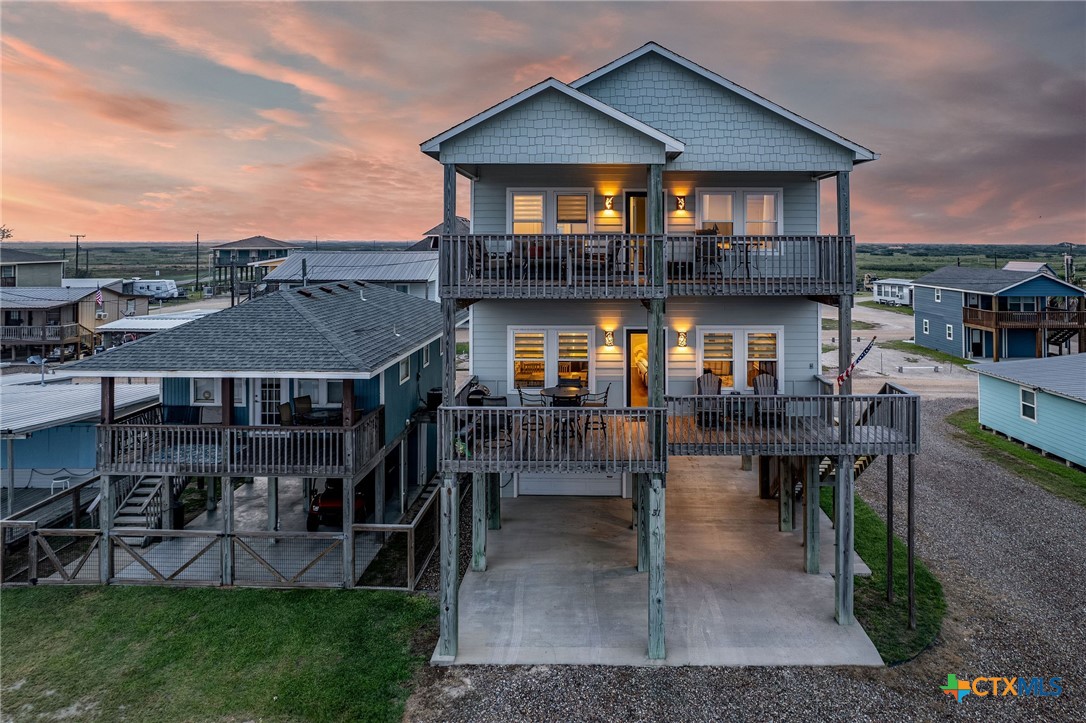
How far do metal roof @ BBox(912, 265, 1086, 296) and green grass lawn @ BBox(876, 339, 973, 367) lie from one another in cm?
513

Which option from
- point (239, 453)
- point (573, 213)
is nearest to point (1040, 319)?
point (573, 213)

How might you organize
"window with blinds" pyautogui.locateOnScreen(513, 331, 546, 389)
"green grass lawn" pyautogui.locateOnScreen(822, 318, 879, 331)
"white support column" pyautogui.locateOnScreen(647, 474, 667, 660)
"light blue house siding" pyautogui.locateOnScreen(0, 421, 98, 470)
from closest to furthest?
1. "white support column" pyautogui.locateOnScreen(647, 474, 667, 660)
2. "window with blinds" pyautogui.locateOnScreen(513, 331, 546, 389)
3. "light blue house siding" pyautogui.locateOnScreen(0, 421, 98, 470)
4. "green grass lawn" pyautogui.locateOnScreen(822, 318, 879, 331)

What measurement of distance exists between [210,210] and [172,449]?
78197 millimetres

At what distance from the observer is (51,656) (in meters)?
8.70

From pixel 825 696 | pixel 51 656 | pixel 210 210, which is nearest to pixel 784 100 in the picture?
pixel 825 696

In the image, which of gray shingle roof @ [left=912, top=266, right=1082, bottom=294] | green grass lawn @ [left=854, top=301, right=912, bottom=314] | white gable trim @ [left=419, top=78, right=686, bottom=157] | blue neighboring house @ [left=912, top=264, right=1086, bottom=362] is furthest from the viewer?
green grass lawn @ [left=854, top=301, right=912, bottom=314]

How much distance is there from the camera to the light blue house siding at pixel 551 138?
9320mm

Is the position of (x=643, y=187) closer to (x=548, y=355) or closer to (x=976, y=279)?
(x=548, y=355)

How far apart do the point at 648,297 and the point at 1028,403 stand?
70.6ft

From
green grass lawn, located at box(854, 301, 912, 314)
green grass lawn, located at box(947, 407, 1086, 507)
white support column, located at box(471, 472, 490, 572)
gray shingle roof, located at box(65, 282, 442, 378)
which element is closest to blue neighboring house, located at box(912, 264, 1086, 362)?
green grass lawn, located at box(947, 407, 1086, 507)

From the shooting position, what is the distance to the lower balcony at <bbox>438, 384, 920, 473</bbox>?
8.96m

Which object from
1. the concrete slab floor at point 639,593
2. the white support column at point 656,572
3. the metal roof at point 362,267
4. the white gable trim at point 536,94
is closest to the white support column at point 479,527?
the concrete slab floor at point 639,593

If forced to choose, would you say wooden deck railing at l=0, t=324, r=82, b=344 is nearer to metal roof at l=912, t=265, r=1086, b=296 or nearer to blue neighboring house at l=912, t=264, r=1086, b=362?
blue neighboring house at l=912, t=264, r=1086, b=362

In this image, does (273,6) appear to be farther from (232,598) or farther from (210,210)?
(210,210)
